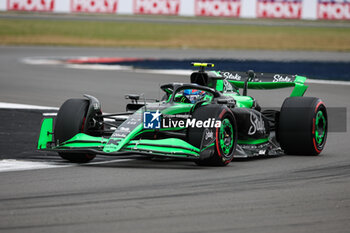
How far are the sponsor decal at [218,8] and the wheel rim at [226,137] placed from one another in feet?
97.0

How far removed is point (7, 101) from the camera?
1611 centimetres

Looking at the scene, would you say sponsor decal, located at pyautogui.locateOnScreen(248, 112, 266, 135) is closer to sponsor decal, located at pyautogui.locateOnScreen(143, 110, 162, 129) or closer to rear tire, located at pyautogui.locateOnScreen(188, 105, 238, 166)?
rear tire, located at pyautogui.locateOnScreen(188, 105, 238, 166)

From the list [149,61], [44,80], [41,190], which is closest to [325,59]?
[149,61]

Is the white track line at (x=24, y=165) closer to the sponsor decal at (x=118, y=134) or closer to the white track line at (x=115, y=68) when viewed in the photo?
the sponsor decal at (x=118, y=134)

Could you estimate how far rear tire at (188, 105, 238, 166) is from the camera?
898cm

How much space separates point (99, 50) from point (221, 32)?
28.5ft

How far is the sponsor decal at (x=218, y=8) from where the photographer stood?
3850 centimetres

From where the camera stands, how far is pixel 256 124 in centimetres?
1018

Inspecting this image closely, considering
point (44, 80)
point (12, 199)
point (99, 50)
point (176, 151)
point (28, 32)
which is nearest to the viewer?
point (12, 199)

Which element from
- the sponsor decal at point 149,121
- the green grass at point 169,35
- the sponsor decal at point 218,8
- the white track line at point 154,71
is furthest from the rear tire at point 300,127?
the sponsor decal at point 218,8

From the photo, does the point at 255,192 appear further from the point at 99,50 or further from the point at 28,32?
the point at 28,32

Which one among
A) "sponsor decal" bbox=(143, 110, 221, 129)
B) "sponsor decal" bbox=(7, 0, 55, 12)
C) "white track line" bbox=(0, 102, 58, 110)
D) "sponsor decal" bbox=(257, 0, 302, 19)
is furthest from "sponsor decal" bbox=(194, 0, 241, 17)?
"sponsor decal" bbox=(143, 110, 221, 129)

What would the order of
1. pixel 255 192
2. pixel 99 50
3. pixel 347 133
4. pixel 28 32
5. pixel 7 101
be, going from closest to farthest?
pixel 255 192 → pixel 347 133 → pixel 7 101 → pixel 99 50 → pixel 28 32

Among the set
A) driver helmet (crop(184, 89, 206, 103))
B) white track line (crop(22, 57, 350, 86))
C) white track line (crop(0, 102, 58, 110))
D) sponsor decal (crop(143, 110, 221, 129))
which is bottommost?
white track line (crop(22, 57, 350, 86))
